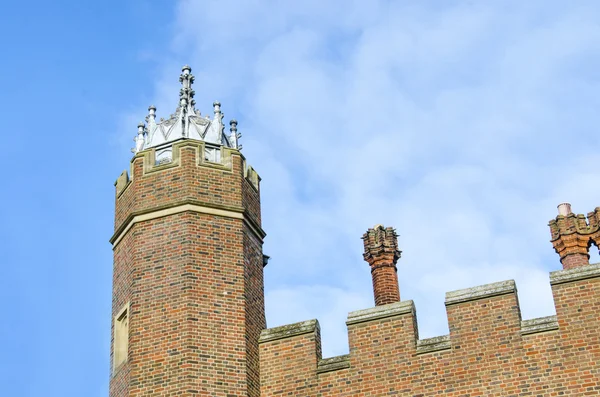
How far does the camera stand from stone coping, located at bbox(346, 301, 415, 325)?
51.2 feet

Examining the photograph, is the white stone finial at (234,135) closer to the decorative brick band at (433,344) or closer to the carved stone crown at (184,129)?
the carved stone crown at (184,129)

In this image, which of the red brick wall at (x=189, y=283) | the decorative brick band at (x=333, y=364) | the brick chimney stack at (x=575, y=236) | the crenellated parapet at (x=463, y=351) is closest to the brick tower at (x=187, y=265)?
the red brick wall at (x=189, y=283)

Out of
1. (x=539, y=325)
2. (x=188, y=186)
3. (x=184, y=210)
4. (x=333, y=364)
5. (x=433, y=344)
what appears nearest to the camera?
(x=539, y=325)

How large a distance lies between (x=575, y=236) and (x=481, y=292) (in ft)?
17.8

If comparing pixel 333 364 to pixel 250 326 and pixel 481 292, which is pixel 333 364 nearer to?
pixel 250 326

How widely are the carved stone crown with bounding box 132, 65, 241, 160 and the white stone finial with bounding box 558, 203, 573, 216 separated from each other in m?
6.73

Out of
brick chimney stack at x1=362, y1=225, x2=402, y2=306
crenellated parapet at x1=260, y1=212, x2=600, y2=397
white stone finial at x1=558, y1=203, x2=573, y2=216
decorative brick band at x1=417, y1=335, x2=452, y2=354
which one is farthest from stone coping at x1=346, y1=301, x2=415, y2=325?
white stone finial at x1=558, y1=203, x2=573, y2=216

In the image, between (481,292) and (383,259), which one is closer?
(481,292)

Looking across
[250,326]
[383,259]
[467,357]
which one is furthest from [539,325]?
[383,259]

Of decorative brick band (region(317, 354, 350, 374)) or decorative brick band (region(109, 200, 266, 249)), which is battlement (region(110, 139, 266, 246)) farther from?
decorative brick band (region(317, 354, 350, 374))

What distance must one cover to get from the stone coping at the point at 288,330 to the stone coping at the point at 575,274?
12.3ft

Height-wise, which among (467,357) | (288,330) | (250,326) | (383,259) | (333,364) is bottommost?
(467,357)

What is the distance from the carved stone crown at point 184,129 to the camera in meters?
18.0

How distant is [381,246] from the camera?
1934cm
